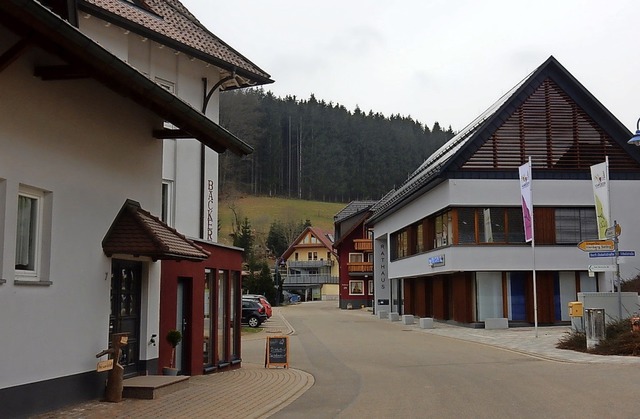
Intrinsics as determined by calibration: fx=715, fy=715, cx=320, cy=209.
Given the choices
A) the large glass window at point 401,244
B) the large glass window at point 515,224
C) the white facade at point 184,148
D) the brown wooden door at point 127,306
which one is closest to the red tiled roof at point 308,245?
the large glass window at point 401,244

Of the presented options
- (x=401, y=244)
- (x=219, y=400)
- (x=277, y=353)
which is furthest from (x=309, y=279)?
(x=219, y=400)

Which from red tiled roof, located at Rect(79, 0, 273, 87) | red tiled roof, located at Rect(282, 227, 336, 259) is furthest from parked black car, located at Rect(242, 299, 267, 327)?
red tiled roof, located at Rect(282, 227, 336, 259)

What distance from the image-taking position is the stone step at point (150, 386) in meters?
11.4

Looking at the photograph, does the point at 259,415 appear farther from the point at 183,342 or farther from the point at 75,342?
the point at 183,342

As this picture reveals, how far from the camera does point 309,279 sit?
98438 mm

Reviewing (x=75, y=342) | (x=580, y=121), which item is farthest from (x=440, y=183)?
(x=75, y=342)

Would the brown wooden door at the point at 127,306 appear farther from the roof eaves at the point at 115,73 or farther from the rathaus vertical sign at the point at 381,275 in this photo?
the rathaus vertical sign at the point at 381,275

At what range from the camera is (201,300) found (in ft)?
51.1

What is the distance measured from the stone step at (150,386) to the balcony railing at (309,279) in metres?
85.5

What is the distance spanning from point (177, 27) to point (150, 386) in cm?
1132

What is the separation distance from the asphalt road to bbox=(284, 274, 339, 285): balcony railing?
7461cm

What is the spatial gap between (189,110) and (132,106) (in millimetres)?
1859

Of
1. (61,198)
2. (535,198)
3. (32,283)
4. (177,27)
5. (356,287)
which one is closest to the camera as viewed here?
(32,283)

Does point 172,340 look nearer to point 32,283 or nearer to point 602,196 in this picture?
point 32,283
